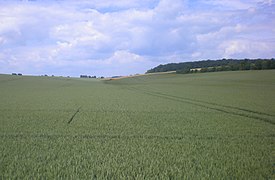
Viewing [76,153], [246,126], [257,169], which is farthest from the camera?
[246,126]

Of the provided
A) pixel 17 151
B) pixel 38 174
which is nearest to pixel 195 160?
pixel 38 174

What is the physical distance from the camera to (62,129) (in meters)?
8.99

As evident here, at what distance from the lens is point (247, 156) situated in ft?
19.4

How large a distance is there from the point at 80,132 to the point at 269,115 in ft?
31.7

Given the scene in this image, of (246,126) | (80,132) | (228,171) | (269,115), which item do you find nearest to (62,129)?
(80,132)

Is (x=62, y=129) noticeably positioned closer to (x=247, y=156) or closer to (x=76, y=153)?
(x=76, y=153)

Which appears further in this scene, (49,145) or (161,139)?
(161,139)

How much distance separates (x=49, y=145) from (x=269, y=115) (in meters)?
10.9

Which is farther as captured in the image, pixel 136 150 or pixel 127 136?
pixel 127 136

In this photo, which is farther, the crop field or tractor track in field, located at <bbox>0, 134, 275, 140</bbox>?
tractor track in field, located at <bbox>0, 134, 275, 140</bbox>

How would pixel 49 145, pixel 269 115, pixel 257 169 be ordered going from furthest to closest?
pixel 269 115 < pixel 49 145 < pixel 257 169

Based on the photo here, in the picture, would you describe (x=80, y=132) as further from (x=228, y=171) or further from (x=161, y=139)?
(x=228, y=171)

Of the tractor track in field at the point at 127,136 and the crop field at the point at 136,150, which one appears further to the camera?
the tractor track in field at the point at 127,136

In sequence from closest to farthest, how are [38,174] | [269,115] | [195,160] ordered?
1. [38,174]
2. [195,160]
3. [269,115]
